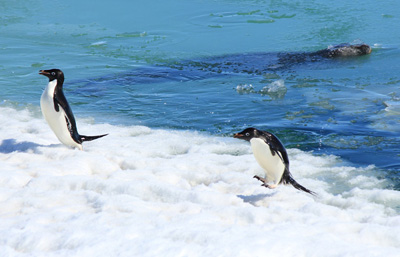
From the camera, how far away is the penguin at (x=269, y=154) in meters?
4.44

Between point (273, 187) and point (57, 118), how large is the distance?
213 cm

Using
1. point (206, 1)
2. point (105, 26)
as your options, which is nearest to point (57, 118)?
point (105, 26)

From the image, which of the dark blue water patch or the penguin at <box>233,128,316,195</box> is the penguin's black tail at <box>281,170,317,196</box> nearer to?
the penguin at <box>233,128,316,195</box>

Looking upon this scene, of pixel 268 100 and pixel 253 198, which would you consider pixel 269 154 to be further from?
pixel 268 100

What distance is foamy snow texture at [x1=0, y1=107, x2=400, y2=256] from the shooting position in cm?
350

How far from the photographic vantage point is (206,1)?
1415 centimetres

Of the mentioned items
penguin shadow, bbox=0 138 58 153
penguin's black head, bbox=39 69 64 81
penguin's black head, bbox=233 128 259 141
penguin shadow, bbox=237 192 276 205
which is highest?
penguin's black head, bbox=39 69 64 81

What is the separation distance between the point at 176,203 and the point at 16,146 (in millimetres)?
2046

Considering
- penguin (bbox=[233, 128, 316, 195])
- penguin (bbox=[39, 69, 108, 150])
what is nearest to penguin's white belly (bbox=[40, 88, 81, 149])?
penguin (bbox=[39, 69, 108, 150])

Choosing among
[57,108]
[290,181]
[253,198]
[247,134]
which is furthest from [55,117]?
[290,181]

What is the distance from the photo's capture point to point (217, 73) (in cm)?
939

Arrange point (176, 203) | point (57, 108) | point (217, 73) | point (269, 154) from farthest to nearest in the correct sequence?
point (217, 73)
point (57, 108)
point (269, 154)
point (176, 203)

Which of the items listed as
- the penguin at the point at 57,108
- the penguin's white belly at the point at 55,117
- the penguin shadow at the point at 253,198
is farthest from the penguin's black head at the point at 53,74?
the penguin shadow at the point at 253,198

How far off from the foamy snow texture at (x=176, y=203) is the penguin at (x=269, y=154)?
0.46 feet
